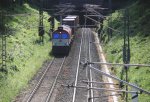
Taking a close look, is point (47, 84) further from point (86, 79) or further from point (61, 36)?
point (61, 36)

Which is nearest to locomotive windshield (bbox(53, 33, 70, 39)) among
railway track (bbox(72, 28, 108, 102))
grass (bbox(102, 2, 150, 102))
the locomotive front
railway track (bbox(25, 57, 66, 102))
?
the locomotive front

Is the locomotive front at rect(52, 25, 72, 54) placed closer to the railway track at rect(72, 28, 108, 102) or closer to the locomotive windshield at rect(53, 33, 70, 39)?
the locomotive windshield at rect(53, 33, 70, 39)

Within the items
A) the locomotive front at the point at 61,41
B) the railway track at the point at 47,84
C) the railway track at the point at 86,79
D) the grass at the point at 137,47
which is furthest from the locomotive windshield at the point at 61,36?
the grass at the point at 137,47

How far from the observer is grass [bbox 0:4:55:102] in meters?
27.6

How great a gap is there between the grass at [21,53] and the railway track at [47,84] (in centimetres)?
111

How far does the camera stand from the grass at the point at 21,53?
27562mm

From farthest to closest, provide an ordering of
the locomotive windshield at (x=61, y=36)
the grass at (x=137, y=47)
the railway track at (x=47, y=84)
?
the locomotive windshield at (x=61, y=36), the railway track at (x=47, y=84), the grass at (x=137, y=47)

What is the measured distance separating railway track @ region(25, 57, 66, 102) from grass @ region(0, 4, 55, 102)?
1109 mm

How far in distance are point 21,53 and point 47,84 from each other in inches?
331

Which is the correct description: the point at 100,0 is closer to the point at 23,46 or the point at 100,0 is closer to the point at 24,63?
the point at 23,46

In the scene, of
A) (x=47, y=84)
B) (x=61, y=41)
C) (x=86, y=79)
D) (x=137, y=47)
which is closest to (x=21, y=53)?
(x=61, y=41)

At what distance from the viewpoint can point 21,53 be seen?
37000 millimetres

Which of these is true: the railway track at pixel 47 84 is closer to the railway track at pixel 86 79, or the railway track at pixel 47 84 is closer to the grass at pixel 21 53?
the grass at pixel 21 53

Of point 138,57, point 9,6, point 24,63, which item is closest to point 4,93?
point 24,63
